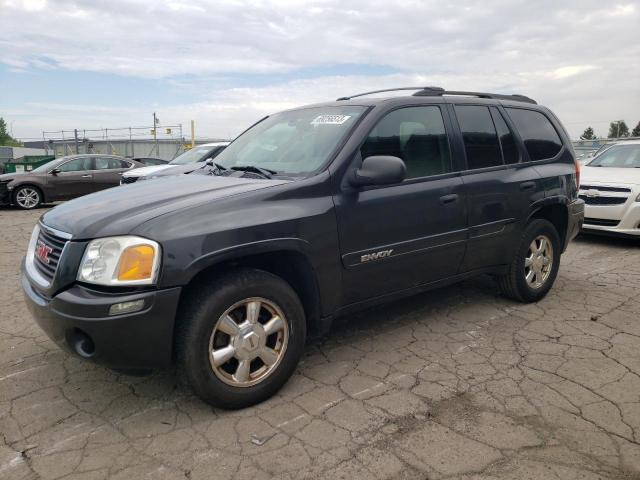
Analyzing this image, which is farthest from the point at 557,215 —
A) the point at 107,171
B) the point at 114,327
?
the point at 107,171

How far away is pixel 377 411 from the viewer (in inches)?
114

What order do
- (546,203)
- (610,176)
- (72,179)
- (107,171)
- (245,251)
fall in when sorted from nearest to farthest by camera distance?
1. (245,251)
2. (546,203)
3. (610,176)
4. (72,179)
5. (107,171)

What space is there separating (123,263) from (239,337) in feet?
2.41

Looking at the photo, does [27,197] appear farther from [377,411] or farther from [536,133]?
[377,411]

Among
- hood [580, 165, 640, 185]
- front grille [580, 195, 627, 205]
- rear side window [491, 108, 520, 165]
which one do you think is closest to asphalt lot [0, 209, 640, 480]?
rear side window [491, 108, 520, 165]

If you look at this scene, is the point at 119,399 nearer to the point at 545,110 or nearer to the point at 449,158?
the point at 449,158

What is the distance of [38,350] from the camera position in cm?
378

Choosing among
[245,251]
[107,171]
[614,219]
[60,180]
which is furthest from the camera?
[107,171]

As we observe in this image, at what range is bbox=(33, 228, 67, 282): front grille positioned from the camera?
110 inches

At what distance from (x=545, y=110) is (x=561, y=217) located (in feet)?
3.41

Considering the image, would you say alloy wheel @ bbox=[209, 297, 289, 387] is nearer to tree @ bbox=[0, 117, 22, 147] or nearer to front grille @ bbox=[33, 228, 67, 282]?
front grille @ bbox=[33, 228, 67, 282]

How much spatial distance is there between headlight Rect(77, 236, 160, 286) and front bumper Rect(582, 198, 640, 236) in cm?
684

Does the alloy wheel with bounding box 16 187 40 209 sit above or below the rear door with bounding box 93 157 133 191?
below

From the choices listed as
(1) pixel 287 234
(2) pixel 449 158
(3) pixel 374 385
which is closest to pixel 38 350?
(1) pixel 287 234
